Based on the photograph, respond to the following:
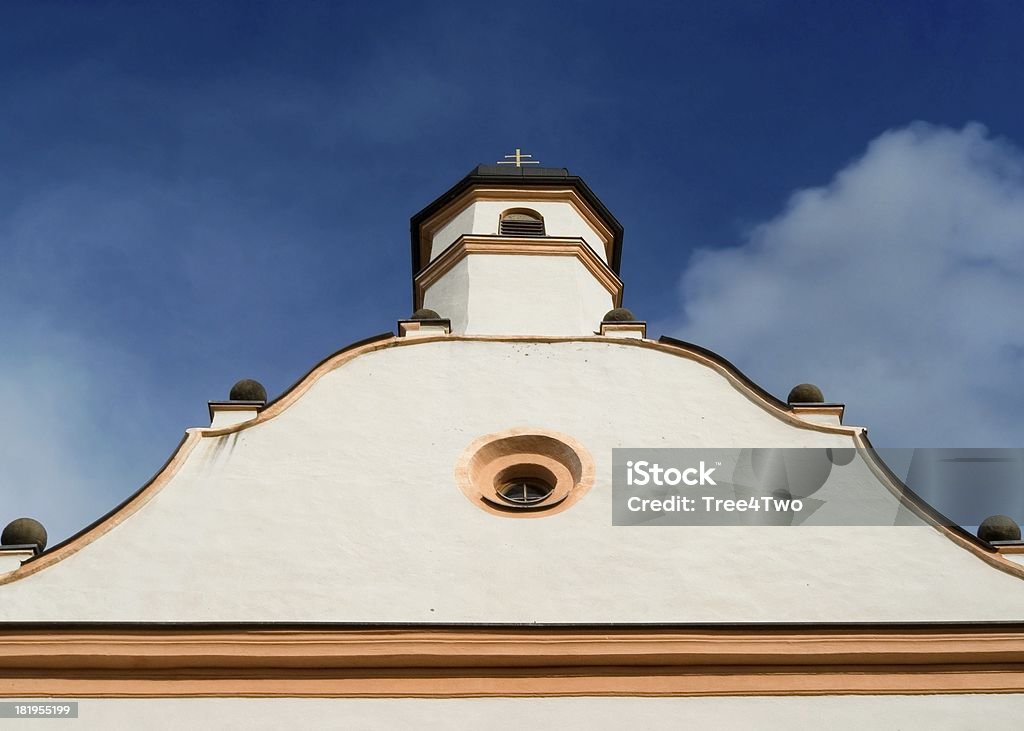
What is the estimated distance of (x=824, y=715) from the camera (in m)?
10.6

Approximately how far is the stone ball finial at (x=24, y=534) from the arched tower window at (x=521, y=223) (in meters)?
7.50

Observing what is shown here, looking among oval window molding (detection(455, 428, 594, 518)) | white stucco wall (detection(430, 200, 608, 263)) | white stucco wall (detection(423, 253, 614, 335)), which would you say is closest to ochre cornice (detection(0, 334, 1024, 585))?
oval window molding (detection(455, 428, 594, 518))

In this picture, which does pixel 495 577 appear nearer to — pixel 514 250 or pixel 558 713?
pixel 558 713

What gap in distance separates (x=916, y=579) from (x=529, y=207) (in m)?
8.45

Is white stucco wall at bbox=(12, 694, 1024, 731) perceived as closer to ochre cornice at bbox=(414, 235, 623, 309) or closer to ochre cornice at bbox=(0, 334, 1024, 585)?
ochre cornice at bbox=(0, 334, 1024, 585)

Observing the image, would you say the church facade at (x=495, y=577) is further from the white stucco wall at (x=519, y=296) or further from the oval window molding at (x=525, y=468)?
the white stucco wall at (x=519, y=296)

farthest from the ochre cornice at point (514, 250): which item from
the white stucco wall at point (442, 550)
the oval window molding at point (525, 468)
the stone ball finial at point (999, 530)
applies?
the stone ball finial at point (999, 530)

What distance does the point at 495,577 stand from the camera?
11664 mm

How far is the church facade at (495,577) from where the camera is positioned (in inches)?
421

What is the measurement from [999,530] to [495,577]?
415 centimetres

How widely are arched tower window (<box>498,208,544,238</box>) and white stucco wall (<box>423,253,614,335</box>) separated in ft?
2.93

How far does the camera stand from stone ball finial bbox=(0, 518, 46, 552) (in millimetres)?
12219

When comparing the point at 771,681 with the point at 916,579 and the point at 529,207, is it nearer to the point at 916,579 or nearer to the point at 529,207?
the point at 916,579

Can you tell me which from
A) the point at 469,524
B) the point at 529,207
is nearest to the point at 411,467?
the point at 469,524
